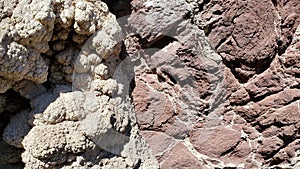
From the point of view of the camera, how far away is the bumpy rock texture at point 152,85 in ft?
4.64

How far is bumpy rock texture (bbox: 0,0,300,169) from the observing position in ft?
4.64

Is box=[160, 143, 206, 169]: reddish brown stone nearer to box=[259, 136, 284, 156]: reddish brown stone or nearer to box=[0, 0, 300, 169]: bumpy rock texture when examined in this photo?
box=[0, 0, 300, 169]: bumpy rock texture

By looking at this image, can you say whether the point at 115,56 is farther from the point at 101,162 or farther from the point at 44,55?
the point at 101,162

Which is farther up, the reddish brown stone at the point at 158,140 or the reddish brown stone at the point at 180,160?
the reddish brown stone at the point at 158,140

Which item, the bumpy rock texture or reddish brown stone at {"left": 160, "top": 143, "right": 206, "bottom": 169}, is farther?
reddish brown stone at {"left": 160, "top": 143, "right": 206, "bottom": 169}

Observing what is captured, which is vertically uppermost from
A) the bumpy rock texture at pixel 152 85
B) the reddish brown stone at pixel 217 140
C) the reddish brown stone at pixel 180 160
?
the bumpy rock texture at pixel 152 85

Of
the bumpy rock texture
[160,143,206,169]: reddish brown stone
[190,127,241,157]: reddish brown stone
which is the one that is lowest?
[160,143,206,169]: reddish brown stone

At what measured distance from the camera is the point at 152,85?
1649 mm

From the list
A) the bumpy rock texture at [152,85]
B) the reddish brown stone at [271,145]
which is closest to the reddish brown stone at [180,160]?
the bumpy rock texture at [152,85]

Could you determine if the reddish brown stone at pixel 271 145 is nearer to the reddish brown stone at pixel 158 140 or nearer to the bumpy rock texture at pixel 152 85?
the bumpy rock texture at pixel 152 85

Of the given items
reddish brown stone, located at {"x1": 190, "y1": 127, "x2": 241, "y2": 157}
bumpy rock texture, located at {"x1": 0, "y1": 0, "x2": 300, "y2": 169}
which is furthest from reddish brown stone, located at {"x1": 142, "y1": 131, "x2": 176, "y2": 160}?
reddish brown stone, located at {"x1": 190, "y1": 127, "x2": 241, "y2": 157}

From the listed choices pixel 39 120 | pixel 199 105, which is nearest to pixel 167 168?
pixel 199 105

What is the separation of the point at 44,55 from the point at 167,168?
2.11 ft

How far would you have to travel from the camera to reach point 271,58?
1.61 metres
